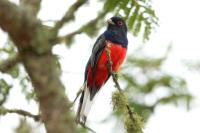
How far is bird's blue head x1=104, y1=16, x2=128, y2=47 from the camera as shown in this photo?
21.7ft

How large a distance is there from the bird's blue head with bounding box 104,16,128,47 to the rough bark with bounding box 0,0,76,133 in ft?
17.5

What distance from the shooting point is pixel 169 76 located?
4.97 m

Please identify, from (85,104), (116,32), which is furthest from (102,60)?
(85,104)

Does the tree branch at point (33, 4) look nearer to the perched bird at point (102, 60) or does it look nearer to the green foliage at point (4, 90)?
the green foliage at point (4, 90)

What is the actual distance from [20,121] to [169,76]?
1960mm

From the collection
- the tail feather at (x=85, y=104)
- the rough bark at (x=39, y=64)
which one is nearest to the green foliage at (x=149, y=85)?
the tail feather at (x=85, y=104)

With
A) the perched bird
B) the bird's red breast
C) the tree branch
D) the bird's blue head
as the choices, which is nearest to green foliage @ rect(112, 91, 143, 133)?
the tree branch

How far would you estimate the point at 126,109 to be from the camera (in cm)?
270

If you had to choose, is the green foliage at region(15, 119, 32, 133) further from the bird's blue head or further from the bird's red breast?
the bird's blue head

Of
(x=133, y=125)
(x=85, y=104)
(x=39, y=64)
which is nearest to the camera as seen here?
(x=39, y=64)

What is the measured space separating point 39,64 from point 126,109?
162cm

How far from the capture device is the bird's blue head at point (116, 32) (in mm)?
6602

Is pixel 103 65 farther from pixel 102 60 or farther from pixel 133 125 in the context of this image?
pixel 133 125

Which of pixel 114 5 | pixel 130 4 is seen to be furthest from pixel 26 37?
pixel 130 4
